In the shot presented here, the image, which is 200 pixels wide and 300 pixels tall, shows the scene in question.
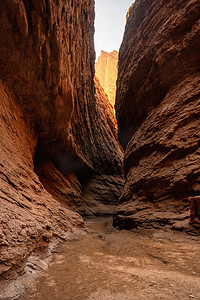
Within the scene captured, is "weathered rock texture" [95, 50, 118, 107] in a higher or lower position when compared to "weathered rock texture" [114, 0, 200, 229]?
higher

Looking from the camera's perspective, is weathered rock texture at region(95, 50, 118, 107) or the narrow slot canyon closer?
the narrow slot canyon

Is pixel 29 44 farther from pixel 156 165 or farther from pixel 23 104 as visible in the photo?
pixel 156 165

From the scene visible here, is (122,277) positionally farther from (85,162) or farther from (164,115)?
(85,162)

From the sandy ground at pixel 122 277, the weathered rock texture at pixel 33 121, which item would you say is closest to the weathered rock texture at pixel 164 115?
the sandy ground at pixel 122 277

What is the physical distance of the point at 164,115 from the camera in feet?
23.1

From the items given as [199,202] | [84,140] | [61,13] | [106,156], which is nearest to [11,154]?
[199,202]

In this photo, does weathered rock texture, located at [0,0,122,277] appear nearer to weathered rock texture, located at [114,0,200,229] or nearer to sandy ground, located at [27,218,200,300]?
sandy ground, located at [27,218,200,300]

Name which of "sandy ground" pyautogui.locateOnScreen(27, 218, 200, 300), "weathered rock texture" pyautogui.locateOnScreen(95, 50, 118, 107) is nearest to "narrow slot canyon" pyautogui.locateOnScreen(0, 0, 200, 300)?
"sandy ground" pyautogui.locateOnScreen(27, 218, 200, 300)

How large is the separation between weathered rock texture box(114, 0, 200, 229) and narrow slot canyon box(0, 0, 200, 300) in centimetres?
4

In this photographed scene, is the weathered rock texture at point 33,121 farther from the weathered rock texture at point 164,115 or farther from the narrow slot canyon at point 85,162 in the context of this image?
the weathered rock texture at point 164,115

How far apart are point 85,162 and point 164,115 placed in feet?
25.2

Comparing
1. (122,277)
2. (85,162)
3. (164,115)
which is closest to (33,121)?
(164,115)

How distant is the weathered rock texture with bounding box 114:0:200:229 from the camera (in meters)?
5.19

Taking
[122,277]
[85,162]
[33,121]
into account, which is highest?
[33,121]
